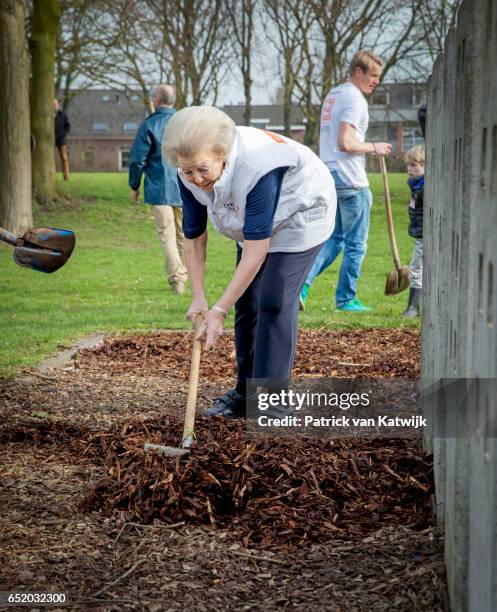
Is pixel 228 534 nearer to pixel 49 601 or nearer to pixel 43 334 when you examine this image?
pixel 49 601

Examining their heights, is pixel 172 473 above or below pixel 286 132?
below

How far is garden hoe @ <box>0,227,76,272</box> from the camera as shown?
4660mm

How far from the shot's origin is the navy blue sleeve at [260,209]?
154 inches

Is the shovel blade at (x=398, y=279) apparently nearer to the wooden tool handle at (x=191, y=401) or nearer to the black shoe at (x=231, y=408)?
the black shoe at (x=231, y=408)

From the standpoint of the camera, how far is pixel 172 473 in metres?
3.75

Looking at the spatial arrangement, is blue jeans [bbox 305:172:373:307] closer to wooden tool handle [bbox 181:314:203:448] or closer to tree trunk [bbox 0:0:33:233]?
wooden tool handle [bbox 181:314:203:448]

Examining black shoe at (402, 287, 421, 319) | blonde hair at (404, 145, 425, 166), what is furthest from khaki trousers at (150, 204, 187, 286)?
blonde hair at (404, 145, 425, 166)

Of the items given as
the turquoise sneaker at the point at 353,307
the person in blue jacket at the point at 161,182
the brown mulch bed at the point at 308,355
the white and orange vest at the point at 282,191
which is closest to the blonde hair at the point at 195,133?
the white and orange vest at the point at 282,191

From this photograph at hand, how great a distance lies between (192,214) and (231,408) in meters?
1.10

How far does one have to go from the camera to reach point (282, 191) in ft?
14.2

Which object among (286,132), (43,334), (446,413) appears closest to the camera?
(446,413)

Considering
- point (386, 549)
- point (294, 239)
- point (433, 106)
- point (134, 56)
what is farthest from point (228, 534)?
point (134, 56)

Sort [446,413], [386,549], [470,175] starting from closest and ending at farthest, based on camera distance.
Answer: [470,175]
[446,413]
[386,549]

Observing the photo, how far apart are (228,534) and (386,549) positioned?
0.61 meters
